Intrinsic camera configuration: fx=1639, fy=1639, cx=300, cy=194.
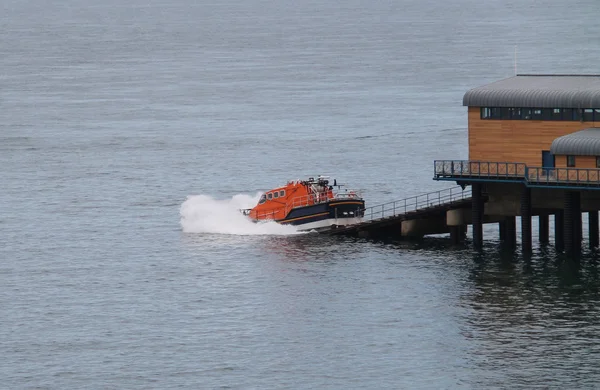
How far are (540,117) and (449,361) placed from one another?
84.9 ft

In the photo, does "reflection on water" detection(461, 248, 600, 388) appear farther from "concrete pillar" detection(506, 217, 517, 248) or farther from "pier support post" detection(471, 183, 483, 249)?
"concrete pillar" detection(506, 217, 517, 248)

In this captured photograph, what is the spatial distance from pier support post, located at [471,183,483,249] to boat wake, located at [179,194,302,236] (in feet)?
47.5

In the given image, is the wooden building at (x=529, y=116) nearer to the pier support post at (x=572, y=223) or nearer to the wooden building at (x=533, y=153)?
the wooden building at (x=533, y=153)

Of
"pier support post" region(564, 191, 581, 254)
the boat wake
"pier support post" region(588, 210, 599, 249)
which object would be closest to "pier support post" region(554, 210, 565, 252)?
"pier support post" region(588, 210, 599, 249)

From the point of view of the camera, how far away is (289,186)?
122375 mm

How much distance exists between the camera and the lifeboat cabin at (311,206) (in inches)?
4747

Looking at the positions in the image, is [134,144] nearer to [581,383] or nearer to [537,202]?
[537,202]

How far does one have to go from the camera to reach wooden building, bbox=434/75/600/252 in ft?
346

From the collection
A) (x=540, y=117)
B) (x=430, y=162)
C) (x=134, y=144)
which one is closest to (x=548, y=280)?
(x=540, y=117)

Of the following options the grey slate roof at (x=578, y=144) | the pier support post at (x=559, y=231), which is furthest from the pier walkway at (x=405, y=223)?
the grey slate roof at (x=578, y=144)

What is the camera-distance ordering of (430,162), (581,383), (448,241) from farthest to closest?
(430,162) → (448,241) → (581,383)

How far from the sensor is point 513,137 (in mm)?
109625

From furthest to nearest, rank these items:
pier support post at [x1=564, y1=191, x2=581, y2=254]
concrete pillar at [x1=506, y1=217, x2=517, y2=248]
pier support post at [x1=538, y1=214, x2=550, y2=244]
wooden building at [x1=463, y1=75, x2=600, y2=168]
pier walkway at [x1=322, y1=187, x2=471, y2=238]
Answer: pier support post at [x1=538, y1=214, x2=550, y2=244] < pier walkway at [x1=322, y1=187, x2=471, y2=238] < concrete pillar at [x1=506, y1=217, x2=517, y2=248] < wooden building at [x1=463, y1=75, x2=600, y2=168] < pier support post at [x1=564, y1=191, x2=581, y2=254]

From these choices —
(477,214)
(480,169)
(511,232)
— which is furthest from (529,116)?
(511,232)
